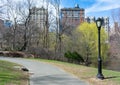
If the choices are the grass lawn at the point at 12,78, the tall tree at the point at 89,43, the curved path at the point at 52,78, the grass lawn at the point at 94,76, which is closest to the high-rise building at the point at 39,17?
the tall tree at the point at 89,43

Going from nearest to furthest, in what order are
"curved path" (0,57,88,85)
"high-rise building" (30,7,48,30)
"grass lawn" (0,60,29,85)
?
"grass lawn" (0,60,29,85) < "curved path" (0,57,88,85) < "high-rise building" (30,7,48,30)

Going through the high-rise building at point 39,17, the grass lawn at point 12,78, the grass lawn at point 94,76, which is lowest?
the grass lawn at point 94,76

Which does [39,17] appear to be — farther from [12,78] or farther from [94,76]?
[12,78]

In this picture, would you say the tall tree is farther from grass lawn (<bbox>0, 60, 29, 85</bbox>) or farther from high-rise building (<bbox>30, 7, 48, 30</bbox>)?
grass lawn (<bbox>0, 60, 29, 85</bbox>)

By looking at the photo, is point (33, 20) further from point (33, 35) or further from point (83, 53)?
point (83, 53)

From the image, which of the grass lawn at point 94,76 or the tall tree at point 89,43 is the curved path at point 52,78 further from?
the tall tree at point 89,43

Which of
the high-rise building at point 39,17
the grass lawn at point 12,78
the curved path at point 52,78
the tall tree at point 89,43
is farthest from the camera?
the tall tree at point 89,43

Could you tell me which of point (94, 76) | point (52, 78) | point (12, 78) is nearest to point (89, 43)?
point (94, 76)

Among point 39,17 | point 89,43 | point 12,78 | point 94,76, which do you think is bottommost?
point 94,76

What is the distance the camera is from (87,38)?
5984cm

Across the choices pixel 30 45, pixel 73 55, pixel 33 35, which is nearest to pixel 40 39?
pixel 33 35

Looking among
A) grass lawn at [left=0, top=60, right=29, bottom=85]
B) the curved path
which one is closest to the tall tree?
the curved path

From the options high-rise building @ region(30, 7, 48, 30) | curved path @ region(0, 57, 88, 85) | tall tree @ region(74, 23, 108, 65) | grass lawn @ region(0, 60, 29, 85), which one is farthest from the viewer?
tall tree @ region(74, 23, 108, 65)

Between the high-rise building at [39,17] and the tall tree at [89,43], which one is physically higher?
the high-rise building at [39,17]
